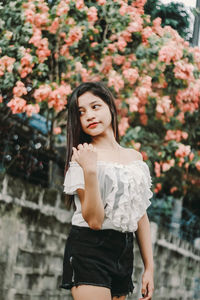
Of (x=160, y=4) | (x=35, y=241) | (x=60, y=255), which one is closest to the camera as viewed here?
(x=35, y=241)

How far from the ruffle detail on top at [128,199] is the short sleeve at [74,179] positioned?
0.14 meters

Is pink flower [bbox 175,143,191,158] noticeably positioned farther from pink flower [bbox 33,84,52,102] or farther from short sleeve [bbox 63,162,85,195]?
short sleeve [bbox 63,162,85,195]

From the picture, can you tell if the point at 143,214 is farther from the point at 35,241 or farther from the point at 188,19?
the point at 188,19

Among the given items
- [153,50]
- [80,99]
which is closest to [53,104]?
[153,50]

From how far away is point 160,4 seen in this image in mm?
7590

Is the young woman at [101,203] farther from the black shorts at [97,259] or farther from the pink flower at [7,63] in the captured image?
the pink flower at [7,63]

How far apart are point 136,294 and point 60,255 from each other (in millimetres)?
1743

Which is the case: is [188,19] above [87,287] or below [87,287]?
above

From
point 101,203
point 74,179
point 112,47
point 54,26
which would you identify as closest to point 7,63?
point 54,26

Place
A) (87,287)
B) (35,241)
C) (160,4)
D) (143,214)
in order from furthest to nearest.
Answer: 1. (160,4)
2. (35,241)
3. (143,214)
4. (87,287)

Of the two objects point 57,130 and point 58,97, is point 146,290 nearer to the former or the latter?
point 58,97

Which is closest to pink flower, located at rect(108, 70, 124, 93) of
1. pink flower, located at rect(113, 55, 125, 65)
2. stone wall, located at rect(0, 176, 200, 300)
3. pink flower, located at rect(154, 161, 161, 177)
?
pink flower, located at rect(113, 55, 125, 65)

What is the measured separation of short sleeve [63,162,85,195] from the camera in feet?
7.99

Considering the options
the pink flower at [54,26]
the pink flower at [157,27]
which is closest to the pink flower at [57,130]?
the pink flower at [54,26]
